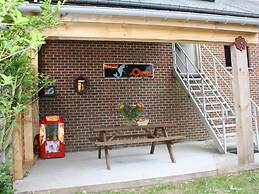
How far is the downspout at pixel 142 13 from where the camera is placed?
4.63 metres

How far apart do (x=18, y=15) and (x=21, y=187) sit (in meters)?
2.96

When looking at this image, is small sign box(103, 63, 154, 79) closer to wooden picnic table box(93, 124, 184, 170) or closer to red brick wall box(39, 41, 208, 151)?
red brick wall box(39, 41, 208, 151)

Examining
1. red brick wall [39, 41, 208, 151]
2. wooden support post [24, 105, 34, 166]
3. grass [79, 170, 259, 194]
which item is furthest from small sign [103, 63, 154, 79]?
grass [79, 170, 259, 194]

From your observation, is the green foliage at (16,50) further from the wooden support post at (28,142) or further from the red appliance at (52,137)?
the red appliance at (52,137)

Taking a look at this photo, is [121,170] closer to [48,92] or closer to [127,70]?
[48,92]

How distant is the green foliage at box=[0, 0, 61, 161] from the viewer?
3066 mm

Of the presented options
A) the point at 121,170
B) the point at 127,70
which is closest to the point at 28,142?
the point at 121,170

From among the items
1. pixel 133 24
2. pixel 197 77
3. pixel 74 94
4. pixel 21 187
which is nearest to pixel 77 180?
pixel 21 187

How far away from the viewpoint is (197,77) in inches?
389

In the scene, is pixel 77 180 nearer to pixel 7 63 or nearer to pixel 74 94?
pixel 7 63

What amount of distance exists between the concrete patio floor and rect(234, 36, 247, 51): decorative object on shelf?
2224mm

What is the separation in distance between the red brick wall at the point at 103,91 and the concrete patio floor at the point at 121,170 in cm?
108

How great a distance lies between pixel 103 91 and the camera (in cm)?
889

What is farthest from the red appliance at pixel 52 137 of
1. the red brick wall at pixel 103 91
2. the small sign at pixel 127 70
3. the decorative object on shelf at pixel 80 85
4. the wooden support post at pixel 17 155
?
the wooden support post at pixel 17 155
